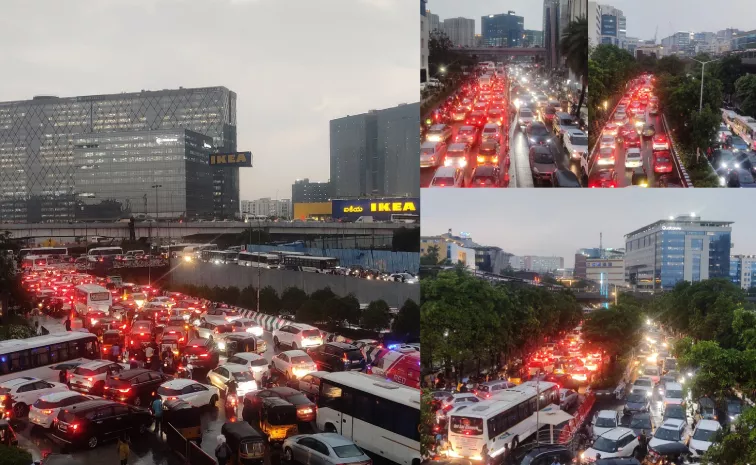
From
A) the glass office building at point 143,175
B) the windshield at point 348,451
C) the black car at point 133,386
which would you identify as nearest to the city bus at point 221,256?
the glass office building at point 143,175

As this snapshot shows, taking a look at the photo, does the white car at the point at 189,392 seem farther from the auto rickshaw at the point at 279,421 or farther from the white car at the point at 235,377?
the auto rickshaw at the point at 279,421

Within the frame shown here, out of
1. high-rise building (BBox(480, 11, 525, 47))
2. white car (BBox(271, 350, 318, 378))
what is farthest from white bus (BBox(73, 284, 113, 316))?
high-rise building (BBox(480, 11, 525, 47))

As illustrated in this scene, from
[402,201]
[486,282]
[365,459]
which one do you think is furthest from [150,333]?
[486,282]

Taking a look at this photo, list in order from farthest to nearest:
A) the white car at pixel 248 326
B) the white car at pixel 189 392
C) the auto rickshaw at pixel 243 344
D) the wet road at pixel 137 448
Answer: the white car at pixel 248 326, the auto rickshaw at pixel 243 344, the white car at pixel 189 392, the wet road at pixel 137 448

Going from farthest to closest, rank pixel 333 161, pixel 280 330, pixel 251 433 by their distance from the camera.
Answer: pixel 280 330, pixel 333 161, pixel 251 433

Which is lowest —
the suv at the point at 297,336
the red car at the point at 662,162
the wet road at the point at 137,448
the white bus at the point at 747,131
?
the wet road at the point at 137,448

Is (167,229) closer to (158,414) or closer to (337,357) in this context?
(337,357)

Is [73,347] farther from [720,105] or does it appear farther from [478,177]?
[720,105]
